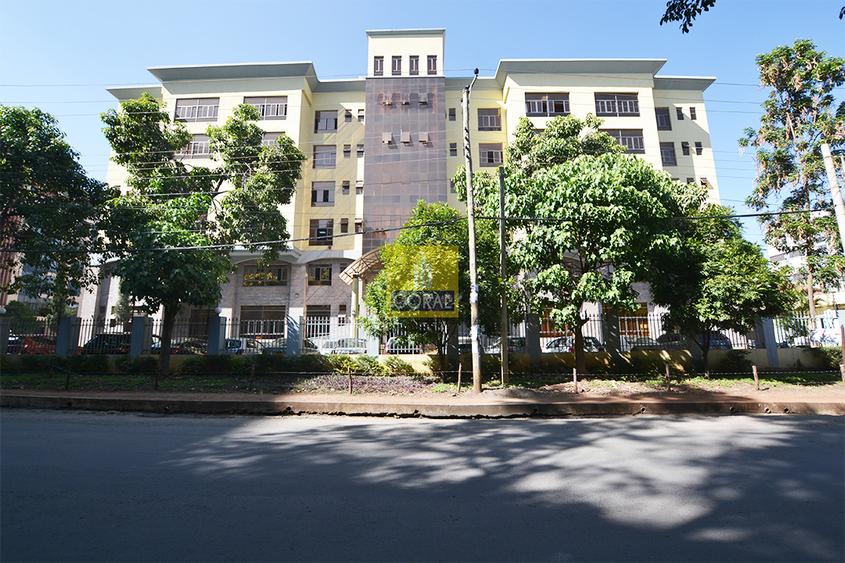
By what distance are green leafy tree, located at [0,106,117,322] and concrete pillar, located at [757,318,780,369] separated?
24.6 meters

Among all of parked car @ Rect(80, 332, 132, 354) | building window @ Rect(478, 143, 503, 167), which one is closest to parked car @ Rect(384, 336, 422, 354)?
parked car @ Rect(80, 332, 132, 354)

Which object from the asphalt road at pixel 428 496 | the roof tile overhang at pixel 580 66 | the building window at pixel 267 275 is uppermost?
the roof tile overhang at pixel 580 66

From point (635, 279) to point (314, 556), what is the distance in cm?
1221

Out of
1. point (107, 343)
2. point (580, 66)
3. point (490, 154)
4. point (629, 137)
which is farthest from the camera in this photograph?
point (490, 154)

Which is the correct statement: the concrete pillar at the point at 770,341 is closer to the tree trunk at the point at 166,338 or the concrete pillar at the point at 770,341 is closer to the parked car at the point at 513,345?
the parked car at the point at 513,345

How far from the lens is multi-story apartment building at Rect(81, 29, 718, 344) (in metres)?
30.5

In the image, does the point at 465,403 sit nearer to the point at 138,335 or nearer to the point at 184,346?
the point at 184,346

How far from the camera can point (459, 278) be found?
13.5m

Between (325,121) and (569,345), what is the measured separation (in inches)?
1057


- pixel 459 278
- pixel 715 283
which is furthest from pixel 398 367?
pixel 715 283

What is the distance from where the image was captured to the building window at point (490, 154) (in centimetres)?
3272

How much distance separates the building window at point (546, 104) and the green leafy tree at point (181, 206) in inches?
720

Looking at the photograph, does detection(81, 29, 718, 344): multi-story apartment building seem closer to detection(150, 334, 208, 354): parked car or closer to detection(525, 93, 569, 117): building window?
detection(525, 93, 569, 117): building window

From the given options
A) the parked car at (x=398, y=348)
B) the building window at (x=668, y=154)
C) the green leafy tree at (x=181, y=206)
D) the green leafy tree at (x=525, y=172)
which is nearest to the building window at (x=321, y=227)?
the green leafy tree at (x=181, y=206)
